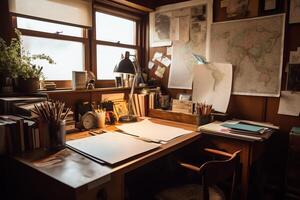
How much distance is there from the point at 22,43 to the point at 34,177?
1.10 m

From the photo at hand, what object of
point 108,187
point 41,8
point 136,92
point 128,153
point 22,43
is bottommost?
point 108,187

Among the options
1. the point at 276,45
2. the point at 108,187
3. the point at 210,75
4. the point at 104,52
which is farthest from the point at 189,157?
the point at 104,52

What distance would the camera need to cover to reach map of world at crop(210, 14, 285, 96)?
1.92m

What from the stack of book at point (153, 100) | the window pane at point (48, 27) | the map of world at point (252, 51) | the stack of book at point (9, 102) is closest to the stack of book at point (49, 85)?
the stack of book at point (9, 102)

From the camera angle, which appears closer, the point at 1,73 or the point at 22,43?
the point at 1,73

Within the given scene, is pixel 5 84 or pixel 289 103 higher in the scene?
pixel 5 84

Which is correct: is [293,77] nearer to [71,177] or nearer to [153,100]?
[153,100]

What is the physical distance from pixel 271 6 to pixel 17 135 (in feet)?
6.90

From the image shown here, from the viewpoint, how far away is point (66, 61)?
2080 mm

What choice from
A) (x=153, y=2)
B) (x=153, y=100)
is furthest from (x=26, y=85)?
(x=153, y=2)

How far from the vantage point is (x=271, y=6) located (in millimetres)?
1911

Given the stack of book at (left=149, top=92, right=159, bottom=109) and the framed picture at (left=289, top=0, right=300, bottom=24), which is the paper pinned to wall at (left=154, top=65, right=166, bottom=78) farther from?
the framed picture at (left=289, top=0, right=300, bottom=24)

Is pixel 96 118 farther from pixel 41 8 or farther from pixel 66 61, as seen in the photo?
pixel 41 8

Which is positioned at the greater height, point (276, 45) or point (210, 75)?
point (276, 45)
